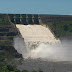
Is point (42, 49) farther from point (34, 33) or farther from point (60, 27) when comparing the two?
point (60, 27)

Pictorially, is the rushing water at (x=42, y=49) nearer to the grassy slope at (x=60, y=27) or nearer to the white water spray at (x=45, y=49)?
the white water spray at (x=45, y=49)

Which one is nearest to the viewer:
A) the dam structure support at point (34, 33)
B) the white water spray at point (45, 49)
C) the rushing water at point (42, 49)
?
the rushing water at point (42, 49)

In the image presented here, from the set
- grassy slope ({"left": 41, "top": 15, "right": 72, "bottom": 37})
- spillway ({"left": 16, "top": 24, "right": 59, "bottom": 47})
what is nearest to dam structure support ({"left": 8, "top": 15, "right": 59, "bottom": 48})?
spillway ({"left": 16, "top": 24, "right": 59, "bottom": 47})

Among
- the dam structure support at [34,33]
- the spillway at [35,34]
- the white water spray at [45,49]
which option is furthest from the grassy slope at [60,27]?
the white water spray at [45,49]

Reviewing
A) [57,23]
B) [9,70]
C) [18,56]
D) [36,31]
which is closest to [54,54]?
[18,56]

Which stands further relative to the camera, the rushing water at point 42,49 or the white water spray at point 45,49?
the white water spray at point 45,49

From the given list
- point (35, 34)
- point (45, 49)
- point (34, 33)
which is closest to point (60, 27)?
point (34, 33)

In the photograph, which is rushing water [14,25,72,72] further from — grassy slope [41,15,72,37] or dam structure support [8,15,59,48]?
grassy slope [41,15,72,37]
